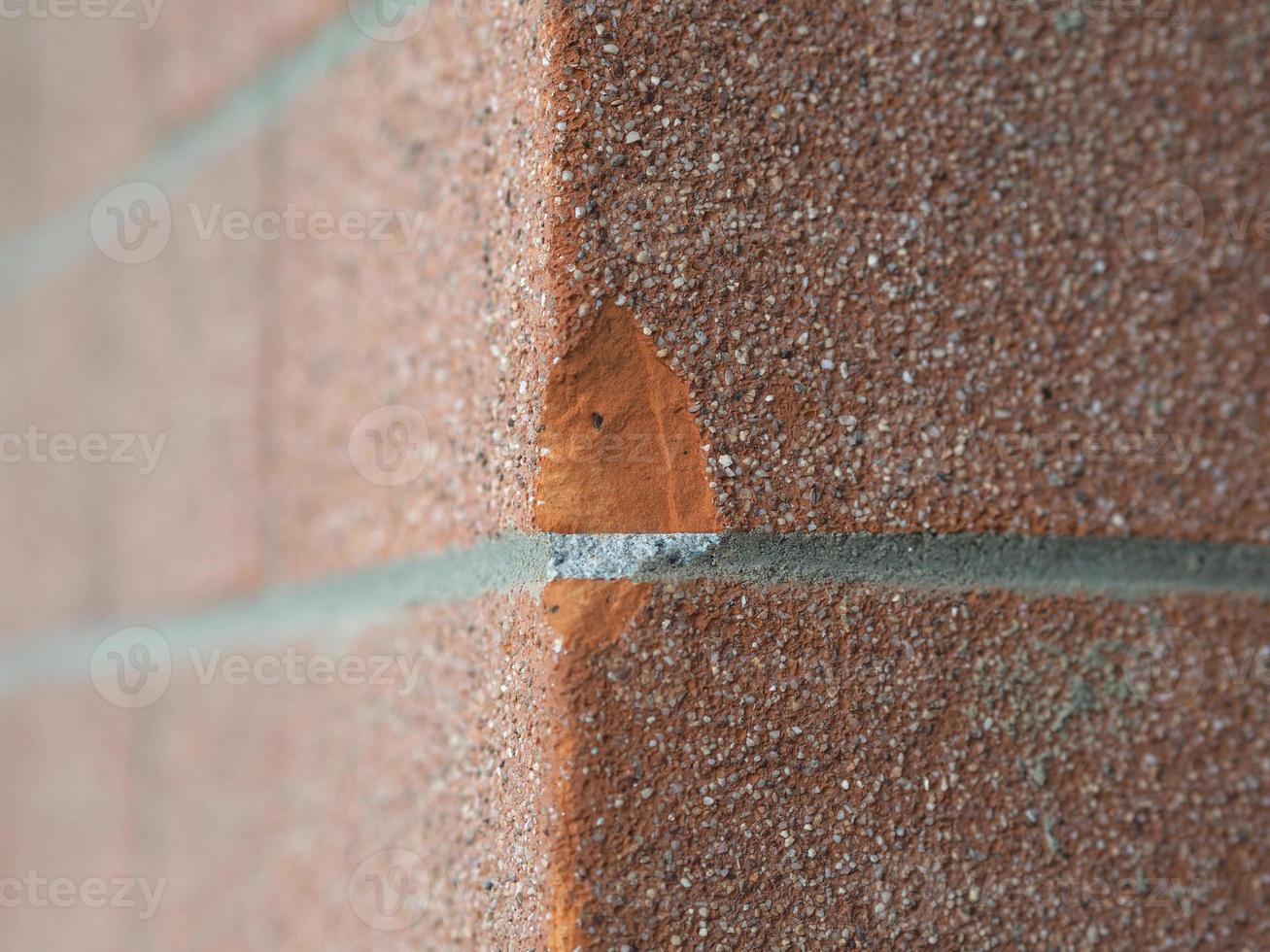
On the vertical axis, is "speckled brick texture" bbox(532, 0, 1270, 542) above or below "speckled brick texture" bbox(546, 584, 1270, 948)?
above

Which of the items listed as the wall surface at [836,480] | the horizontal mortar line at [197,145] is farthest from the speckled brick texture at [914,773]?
the horizontal mortar line at [197,145]

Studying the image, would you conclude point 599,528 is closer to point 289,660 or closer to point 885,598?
point 885,598

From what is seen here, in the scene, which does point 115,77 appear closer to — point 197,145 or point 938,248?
point 197,145

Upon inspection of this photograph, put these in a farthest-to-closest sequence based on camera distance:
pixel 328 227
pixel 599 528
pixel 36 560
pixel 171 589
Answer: pixel 36 560 < pixel 171 589 < pixel 328 227 < pixel 599 528

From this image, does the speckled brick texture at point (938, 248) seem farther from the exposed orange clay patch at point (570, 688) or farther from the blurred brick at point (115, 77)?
the blurred brick at point (115, 77)

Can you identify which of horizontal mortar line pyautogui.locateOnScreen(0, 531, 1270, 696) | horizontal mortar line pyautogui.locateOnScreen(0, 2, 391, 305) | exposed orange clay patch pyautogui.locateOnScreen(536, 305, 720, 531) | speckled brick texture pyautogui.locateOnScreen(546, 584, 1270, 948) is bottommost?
speckled brick texture pyautogui.locateOnScreen(546, 584, 1270, 948)

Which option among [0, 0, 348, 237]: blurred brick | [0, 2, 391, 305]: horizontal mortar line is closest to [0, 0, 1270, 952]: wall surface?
[0, 2, 391, 305]: horizontal mortar line

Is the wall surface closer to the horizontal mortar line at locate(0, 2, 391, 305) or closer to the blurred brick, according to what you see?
the horizontal mortar line at locate(0, 2, 391, 305)

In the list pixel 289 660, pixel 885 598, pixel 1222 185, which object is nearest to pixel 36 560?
pixel 289 660
